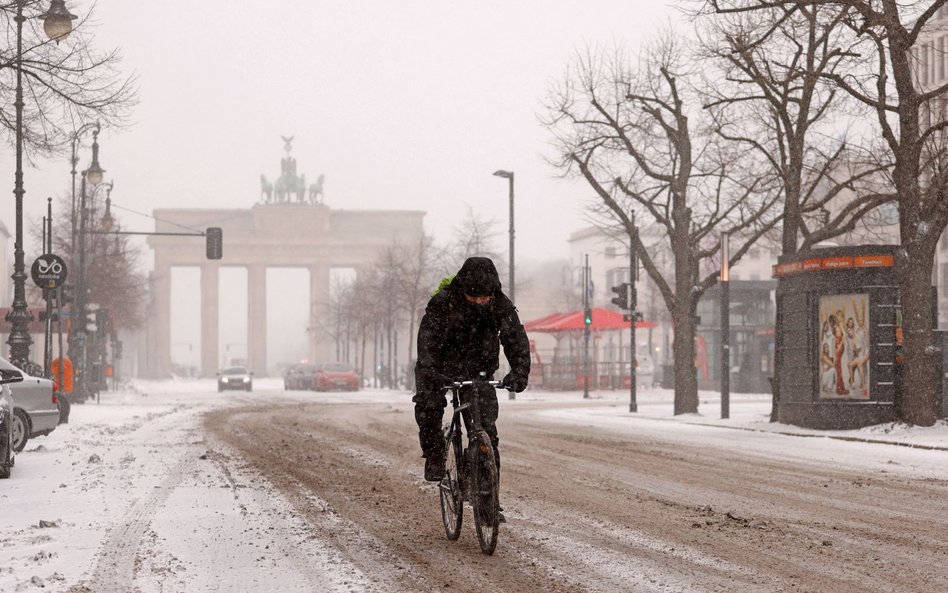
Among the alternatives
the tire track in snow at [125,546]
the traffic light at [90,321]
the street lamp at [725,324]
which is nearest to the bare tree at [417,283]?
the traffic light at [90,321]

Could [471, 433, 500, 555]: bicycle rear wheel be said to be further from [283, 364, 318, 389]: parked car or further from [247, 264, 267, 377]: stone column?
[247, 264, 267, 377]: stone column

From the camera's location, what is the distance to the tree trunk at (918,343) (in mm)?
19984

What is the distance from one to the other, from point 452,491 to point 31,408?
10.8 metres

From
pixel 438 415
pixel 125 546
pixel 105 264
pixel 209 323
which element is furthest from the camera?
pixel 209 323

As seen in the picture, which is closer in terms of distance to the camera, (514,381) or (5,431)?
(514,381)

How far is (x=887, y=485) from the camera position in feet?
40.5

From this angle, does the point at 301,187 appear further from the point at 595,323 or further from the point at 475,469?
the point at 475,469

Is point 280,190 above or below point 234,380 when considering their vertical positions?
above

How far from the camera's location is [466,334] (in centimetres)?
798

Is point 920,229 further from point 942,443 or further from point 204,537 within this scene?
point 204,537

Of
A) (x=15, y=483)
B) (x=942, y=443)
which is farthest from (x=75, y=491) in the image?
(x=942, y=443)

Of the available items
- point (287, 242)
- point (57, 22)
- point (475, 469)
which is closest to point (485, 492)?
point (475, 469)

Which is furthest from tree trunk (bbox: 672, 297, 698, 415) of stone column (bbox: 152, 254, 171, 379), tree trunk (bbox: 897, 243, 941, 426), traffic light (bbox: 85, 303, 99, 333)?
stone column (bbox: 152, 254, 171, 379)

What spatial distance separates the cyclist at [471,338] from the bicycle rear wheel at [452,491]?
32 centimetres
